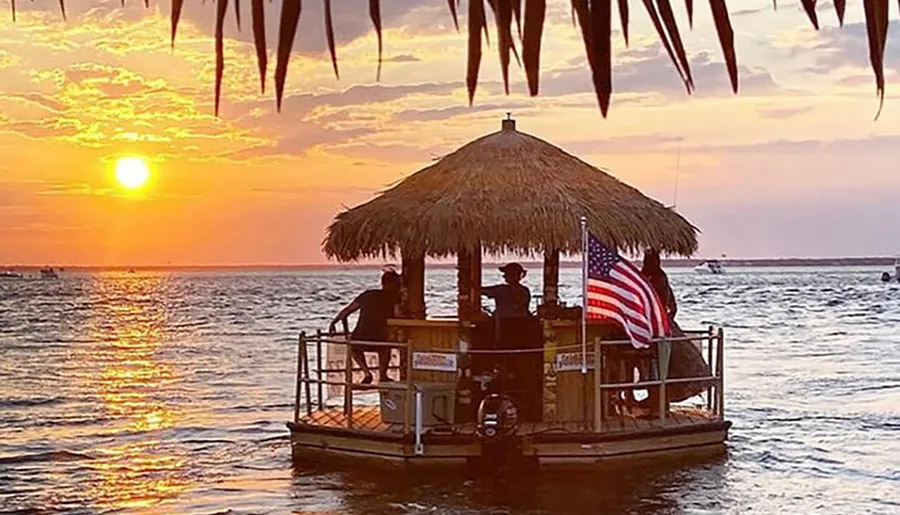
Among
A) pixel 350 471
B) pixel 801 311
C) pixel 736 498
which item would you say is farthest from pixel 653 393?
pixel 801 311

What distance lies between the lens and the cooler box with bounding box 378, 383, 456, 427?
1433 cm

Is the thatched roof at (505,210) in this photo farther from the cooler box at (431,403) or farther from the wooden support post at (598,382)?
the cooler box at (431,403)

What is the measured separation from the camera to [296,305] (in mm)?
103625

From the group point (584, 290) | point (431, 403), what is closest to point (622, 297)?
point (584, 290)

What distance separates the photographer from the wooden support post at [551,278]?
14367mm

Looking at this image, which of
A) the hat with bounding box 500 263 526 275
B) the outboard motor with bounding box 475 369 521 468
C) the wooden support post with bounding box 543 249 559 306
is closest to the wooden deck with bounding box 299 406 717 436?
the outboard motor with bounding box 475 369 521 468

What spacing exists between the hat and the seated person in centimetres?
148

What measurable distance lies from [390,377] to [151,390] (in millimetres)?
18707

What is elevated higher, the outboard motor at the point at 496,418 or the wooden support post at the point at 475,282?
the wooden support post at the point at 475,282

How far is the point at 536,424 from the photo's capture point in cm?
1465

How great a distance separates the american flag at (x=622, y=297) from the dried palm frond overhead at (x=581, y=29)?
12.0m

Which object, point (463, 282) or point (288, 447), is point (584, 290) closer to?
point (463, 282)

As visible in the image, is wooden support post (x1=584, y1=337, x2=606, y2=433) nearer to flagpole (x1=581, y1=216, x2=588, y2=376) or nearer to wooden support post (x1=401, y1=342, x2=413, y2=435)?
flagpole (x1=581, y1=216, x2=588, y2=376)

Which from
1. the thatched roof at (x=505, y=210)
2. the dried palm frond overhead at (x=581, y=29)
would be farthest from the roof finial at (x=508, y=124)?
the dried palm frond overhead at (x=581, y=29)
